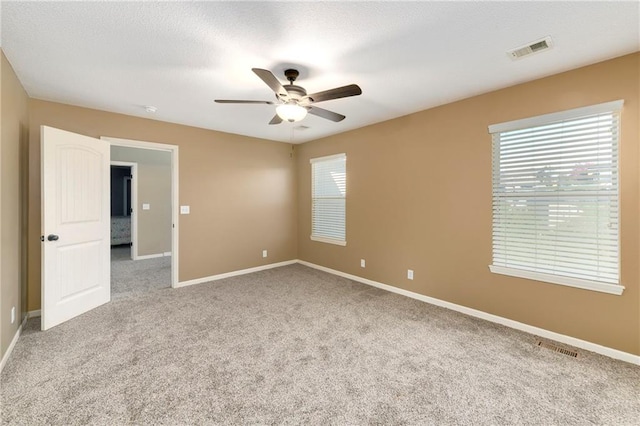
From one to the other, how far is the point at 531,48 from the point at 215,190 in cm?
441

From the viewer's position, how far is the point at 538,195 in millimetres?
2750

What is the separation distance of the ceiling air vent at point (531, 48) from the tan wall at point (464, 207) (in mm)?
640

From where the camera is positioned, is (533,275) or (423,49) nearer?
(423,49)

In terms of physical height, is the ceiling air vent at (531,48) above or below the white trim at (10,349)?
above

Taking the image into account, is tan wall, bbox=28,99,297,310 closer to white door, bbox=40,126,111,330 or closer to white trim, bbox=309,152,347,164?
white door, bbox=40,126,111,330

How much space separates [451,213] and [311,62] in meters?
2.39

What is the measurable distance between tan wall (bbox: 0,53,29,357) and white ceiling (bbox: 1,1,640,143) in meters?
0.25

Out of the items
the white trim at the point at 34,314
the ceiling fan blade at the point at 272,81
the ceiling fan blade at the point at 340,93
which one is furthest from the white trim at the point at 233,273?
the ceiling fan blade at the point at 340,93

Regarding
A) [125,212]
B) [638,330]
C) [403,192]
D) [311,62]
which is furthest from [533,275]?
[125,212]

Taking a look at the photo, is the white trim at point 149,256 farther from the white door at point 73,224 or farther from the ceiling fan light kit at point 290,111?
the ceiling fan light kit at point 290,111

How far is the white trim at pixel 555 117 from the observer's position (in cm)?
238

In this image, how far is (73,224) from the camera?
3.21m

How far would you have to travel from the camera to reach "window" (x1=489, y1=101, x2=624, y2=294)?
2404 mm

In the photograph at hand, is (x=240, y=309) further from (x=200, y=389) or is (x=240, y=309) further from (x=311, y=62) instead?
(x=311, y=62)
